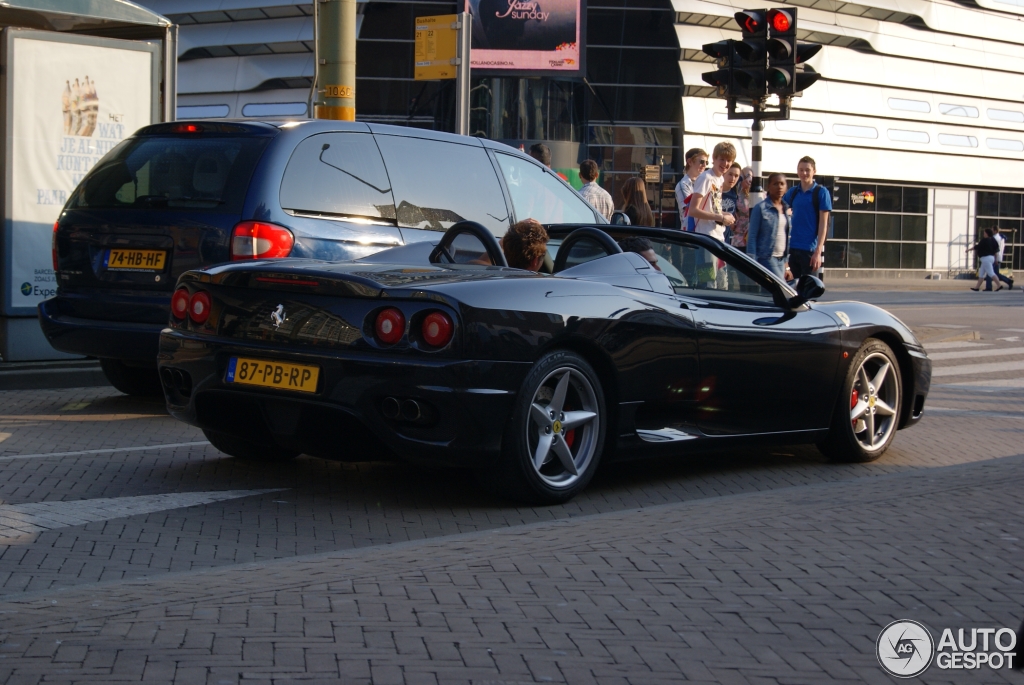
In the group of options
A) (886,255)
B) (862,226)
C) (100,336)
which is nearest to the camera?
(100,336)

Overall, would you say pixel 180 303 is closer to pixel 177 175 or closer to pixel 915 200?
pixel 177 175

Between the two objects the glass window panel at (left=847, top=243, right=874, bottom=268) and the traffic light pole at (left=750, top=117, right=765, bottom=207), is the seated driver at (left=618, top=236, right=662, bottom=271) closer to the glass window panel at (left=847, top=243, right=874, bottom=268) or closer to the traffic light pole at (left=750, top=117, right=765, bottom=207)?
the traffic light pole at (left=750, top=117, right=765, bottom=207)

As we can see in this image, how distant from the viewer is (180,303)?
5824mm

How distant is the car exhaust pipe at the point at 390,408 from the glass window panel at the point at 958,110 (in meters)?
42.2

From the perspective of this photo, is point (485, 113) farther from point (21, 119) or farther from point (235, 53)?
point (21, 119)

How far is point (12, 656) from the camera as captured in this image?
10.8 ft

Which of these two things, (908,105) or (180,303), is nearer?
(180,303)

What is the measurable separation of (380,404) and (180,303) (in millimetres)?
1240

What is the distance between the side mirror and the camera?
6527 millimetres

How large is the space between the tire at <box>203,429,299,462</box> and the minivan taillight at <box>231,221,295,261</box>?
1247 mm

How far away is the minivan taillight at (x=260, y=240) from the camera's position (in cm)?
723

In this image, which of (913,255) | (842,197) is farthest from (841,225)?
(913,255)

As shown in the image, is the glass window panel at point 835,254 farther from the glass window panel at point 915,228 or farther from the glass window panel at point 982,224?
the glass window panel at point 982,224

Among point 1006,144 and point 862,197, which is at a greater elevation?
point 1006,144
